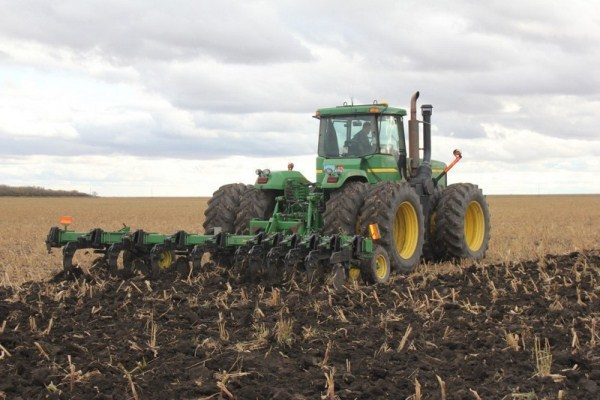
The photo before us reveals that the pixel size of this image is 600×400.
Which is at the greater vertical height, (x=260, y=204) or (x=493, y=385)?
(x=260, y=204)

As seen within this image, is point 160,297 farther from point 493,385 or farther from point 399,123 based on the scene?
point 399,123

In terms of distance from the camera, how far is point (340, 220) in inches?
379

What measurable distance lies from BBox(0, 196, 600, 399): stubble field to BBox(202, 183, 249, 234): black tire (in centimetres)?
217

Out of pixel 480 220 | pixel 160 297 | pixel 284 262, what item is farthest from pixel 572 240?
pixel 160 297

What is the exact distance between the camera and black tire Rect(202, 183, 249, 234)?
11273 mm

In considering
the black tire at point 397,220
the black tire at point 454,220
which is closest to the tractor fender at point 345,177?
the black tire at point 397,220

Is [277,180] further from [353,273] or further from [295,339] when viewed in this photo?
[295,339]

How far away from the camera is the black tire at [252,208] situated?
11.0m

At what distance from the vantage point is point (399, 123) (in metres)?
11.4

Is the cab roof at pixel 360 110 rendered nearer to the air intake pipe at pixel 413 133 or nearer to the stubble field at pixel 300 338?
the air intake pipe at pixel 413 133

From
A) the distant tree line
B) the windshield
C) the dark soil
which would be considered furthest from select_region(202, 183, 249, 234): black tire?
the distant tree line

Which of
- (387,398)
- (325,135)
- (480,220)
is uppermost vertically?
(325,135)

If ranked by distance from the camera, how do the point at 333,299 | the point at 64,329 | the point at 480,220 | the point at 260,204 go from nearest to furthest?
the point at 64,329 < the point at 333,299 < the point at 260,204 < the point at 480,220

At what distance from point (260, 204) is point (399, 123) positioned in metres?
2.35
